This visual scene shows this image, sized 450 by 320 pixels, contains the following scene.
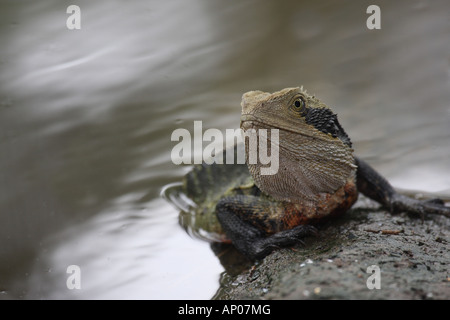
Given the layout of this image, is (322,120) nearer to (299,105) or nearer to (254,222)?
(299,105)

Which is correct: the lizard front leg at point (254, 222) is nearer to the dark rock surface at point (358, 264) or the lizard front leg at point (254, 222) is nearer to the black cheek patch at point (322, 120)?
the dark rock surface at point (358, 264)

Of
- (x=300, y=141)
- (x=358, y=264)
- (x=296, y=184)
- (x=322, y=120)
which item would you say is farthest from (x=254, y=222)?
(x=358, y=264)

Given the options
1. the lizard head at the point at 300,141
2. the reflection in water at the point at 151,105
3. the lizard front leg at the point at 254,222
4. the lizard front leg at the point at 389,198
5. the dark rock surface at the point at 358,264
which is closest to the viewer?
the dark rock surface at the point at 358,264

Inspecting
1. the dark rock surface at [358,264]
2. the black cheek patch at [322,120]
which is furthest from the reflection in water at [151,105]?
the black cheek patch at [322,120]

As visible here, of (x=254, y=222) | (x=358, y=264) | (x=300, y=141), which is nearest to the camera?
(x=358, y=264)

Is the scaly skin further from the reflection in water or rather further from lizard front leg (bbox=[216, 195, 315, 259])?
the reflection in water

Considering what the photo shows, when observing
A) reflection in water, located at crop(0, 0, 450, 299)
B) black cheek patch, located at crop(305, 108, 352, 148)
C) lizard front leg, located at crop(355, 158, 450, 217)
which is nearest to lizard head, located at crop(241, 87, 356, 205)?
black cheek patch, located at crop(305, 108, 352, 148)

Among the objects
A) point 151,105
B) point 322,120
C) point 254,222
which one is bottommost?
point 254,222
